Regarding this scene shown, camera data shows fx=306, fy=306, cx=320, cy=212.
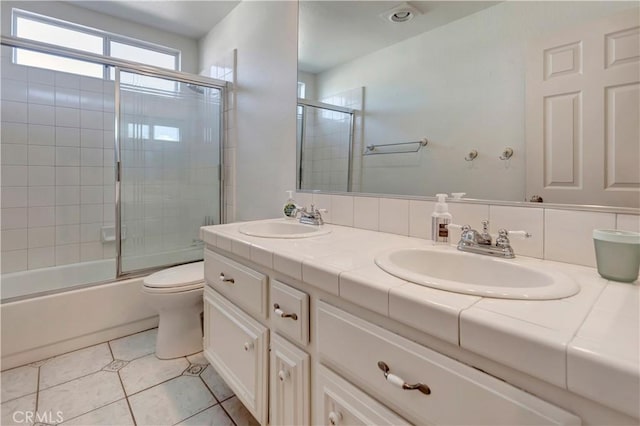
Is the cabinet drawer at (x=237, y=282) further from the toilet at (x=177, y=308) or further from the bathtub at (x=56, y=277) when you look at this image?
the bathtub at (x=56, y=277)

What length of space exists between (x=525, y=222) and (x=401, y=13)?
37.6 inches

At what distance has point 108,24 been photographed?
2.56m

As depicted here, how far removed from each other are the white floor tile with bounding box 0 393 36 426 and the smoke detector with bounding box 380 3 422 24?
2.26 metres

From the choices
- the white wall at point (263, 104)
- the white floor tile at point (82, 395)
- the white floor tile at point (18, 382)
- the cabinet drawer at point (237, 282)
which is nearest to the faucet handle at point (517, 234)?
the cabinet drawer at point (237, 282)

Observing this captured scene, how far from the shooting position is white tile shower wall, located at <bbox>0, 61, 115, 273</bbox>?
2262 mm

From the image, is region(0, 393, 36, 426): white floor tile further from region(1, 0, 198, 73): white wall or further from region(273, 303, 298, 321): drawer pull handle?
region(1, 0, 198, 73): white wall

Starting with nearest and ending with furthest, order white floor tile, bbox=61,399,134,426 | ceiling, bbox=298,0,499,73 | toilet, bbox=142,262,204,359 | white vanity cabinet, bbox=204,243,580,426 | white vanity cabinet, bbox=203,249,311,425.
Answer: white vanity cabinet, bbox=204,243,580,426, white vanity cabinet, bbox=203,249,311,425, ceiling, bbox=298,0,499,73, white floor tile, bbox=61,399,134,426, toilet, bbox=142,262,204,359

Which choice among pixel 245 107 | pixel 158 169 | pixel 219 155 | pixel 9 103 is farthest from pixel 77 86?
pixel 245 107

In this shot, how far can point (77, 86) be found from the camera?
2.48m

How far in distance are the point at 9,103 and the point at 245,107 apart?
172 centimetres

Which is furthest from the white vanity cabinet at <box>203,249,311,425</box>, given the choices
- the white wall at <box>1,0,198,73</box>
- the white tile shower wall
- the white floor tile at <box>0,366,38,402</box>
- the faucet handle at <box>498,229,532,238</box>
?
the white wall at <box>1,0,198,73</box>

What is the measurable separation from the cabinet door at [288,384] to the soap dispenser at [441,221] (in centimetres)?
56

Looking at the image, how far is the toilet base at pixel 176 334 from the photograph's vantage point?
1753mm

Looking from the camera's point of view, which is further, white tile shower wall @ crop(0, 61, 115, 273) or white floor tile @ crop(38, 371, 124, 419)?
white tile shower wall @ crop(0, 61, 115, 273)
